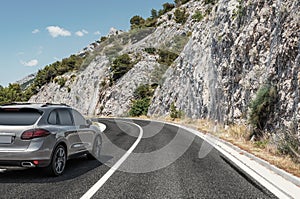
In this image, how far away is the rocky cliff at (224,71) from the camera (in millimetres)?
13148

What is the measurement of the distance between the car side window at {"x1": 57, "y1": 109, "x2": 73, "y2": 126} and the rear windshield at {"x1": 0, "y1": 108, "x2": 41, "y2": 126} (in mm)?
802

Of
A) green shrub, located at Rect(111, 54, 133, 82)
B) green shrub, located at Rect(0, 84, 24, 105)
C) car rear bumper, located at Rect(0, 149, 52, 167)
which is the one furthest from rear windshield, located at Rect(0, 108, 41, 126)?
green shrub, located at Rect(0, 84, 24, 105)

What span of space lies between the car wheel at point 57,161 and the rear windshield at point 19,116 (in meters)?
0.84

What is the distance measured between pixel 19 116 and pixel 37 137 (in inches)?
27.6

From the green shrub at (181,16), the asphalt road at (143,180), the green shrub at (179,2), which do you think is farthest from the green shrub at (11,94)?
the asphalt road at (143,180)

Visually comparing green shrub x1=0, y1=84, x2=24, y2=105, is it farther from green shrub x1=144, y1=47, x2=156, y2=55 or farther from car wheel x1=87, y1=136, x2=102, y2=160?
car wheel x1=87, y1=136, x2=102, y2=160

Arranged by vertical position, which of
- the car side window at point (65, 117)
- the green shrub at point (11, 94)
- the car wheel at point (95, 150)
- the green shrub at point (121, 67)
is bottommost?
the green shrub at point (11, 94)

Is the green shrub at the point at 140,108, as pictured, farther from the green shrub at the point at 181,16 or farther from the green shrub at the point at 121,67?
the green shrub at the point at 181,16

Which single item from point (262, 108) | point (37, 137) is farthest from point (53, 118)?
point (262, 108)

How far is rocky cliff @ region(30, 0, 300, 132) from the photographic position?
13148 millimetres

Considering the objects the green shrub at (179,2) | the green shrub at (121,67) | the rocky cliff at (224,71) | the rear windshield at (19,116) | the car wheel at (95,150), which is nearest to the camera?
the rear windshield at (19,116)

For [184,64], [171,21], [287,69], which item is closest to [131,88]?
[184,64]

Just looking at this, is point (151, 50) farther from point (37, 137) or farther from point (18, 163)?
point (18, 163)

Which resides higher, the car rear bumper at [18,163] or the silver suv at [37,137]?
the silver suv at [37,137]
